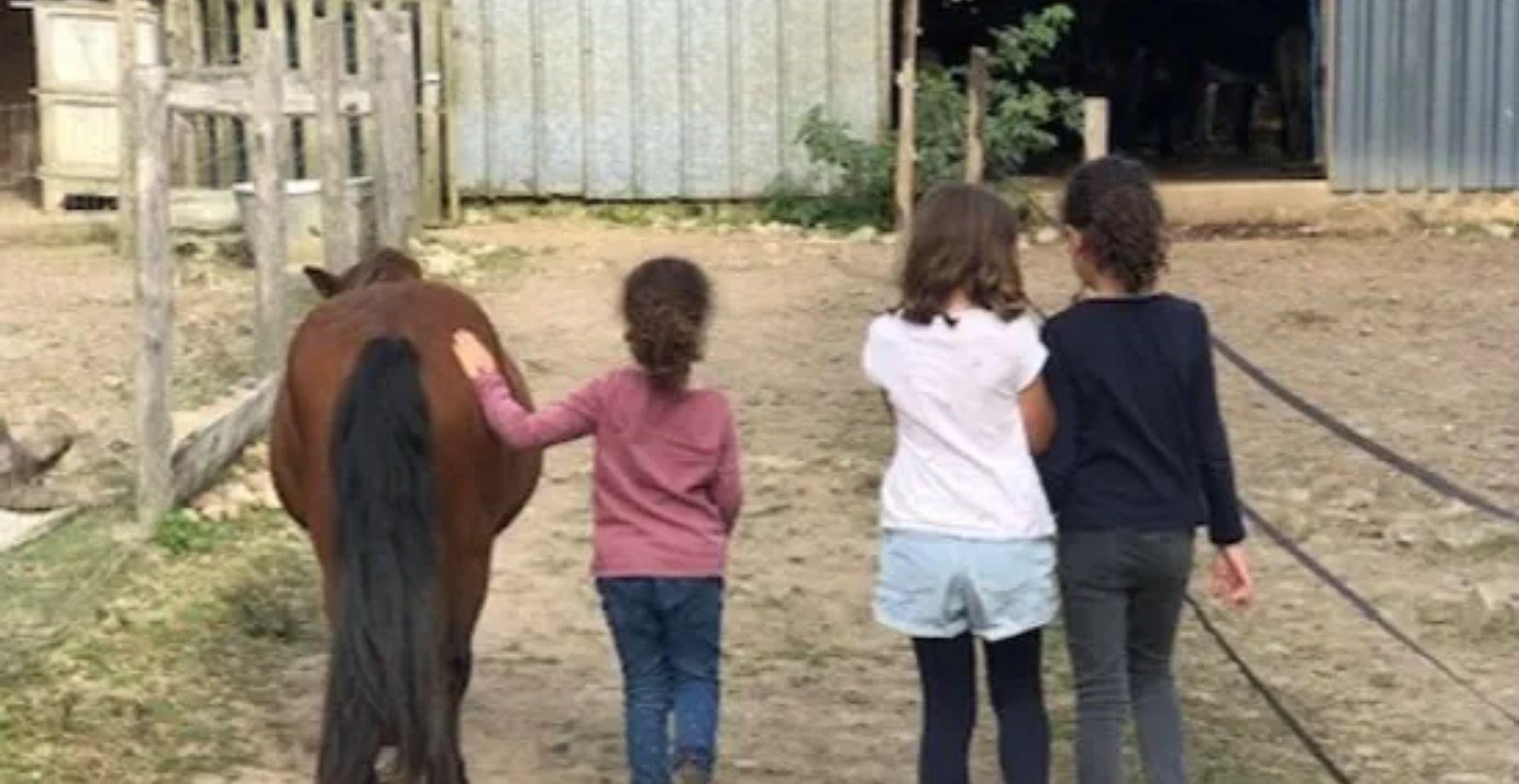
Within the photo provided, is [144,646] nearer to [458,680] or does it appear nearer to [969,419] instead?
[458,680]

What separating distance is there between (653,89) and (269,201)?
23.3 ft

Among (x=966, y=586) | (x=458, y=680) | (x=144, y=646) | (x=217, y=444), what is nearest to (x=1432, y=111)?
(x=217, y=444)

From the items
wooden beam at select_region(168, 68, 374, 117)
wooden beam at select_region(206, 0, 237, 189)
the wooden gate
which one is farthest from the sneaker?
wooden beam at select_region(206, 0, 237, 189)

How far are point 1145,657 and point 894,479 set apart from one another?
1.99 ft

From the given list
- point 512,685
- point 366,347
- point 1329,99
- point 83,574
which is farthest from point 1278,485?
point 1329,99

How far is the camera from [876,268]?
1431cm

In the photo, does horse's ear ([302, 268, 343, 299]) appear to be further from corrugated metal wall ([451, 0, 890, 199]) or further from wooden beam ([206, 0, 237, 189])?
corrugated metal wall ([451, 0, 890, 199])

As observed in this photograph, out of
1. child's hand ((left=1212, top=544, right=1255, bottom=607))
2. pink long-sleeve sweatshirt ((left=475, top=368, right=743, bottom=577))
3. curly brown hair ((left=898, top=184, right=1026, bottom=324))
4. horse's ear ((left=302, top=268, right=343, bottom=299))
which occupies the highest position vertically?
curly brown hair ((left=898, top=184, right=1026, bottom=324))

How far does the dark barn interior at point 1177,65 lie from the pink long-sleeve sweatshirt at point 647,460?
1507 centimetres

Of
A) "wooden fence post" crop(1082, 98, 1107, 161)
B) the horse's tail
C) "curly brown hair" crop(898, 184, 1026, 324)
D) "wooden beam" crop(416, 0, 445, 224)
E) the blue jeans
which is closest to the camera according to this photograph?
"curly brown hair" crop(898, 184, 1026, 324)

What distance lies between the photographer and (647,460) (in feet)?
15.7

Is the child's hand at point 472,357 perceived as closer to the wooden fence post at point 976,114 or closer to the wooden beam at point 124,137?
the wooden fence post at point 976,114

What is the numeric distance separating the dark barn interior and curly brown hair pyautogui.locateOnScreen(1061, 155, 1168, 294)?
15105 mm

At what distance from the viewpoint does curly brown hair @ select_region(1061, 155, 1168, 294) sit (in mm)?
4555
